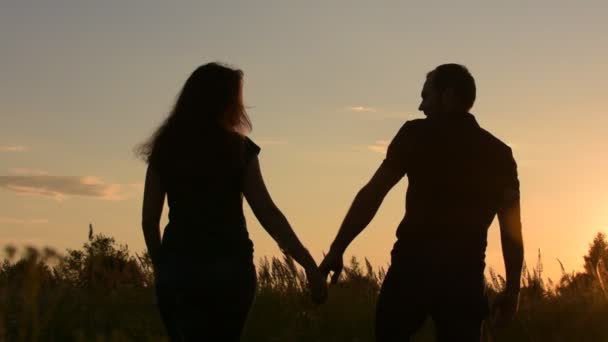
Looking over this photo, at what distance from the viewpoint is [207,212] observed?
474 centimetres

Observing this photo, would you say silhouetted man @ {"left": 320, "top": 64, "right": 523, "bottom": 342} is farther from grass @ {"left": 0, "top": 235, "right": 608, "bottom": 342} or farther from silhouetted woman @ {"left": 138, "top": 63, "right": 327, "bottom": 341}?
grass @ {"left": 0, "top": 235, "right": 608, "bottom": 342}

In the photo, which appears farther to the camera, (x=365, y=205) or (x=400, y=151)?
(x=365, y=205)

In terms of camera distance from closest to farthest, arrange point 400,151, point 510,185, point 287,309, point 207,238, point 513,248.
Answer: point 207,238 < point 400,151 < point 510,185 < point 513,248 < point 287,309

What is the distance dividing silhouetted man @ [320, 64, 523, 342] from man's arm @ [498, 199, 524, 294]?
201 millimetres

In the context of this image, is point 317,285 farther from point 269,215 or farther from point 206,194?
point 206,194

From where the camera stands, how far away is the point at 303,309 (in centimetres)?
945

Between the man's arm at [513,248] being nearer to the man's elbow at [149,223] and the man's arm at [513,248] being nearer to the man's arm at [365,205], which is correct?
the man's arm at [365,205]

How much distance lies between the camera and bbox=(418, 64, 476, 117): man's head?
523cm

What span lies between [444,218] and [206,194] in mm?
1282

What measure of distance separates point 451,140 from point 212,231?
141 cm

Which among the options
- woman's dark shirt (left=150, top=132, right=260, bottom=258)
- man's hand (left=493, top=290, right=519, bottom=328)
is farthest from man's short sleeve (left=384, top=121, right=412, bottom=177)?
man's hand (left=493, top=290, right=519, bottom=328)

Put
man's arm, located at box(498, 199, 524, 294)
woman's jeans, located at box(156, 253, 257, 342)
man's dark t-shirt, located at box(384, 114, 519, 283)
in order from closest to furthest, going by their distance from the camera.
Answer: woman's jeans, located at box(156, 253, 257, 342) → man's dark t-shirt, located at box(384, 114, 519, 283) → man's arm, located at box(498, 199, 524, 294)

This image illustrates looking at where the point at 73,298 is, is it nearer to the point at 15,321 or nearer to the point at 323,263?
the point at 15,321

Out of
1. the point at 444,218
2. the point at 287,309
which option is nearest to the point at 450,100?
the point at 444,218
